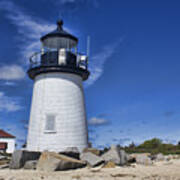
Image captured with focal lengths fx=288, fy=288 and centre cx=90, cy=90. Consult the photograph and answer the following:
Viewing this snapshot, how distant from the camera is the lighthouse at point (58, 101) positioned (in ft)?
54.6

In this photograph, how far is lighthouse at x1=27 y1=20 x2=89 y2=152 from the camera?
1666 centimetres

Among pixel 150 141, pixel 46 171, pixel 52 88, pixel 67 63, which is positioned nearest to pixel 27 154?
pixel 46 171

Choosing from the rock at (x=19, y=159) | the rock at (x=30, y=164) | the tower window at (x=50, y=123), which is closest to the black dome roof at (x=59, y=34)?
the tower window at (x=50, y=123)

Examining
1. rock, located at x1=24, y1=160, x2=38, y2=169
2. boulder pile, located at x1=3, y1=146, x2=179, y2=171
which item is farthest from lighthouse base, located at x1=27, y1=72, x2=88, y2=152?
rock, located at x1=24, y1=160, x2=38, y2=169

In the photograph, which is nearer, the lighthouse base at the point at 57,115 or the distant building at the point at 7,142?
the lighthouse base at the point at 57,115

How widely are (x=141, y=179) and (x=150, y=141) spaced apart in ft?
91.4

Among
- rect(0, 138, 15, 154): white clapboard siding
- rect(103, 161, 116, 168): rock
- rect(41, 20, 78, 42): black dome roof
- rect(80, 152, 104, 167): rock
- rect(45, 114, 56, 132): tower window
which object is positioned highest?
rect(41, 20, 78, 42): black dome roof

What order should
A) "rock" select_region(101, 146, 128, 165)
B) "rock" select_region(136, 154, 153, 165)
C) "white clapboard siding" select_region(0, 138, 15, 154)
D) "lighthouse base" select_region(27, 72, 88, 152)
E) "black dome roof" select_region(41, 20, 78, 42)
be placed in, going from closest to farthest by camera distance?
"rock" select_region(101, 146, 128, 165)
"rock" select_region(136, 154, 153, 165)
"lighthouse base" select_region(27, 72, 88, 152)
"black dome roof" select_region(41, 20, 78, 42)
"white clapboard siding" select_region(0, 138, 15, 154)

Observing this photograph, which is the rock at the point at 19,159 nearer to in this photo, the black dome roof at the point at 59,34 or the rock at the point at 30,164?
the rock at the point at 30,164

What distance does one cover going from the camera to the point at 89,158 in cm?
1302

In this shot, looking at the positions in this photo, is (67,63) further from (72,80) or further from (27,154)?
(27,154)

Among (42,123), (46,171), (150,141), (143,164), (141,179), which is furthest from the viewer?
(150,141)

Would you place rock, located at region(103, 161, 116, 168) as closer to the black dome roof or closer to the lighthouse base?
the lighthouse base

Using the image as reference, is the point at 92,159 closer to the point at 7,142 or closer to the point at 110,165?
the point at 110,165
